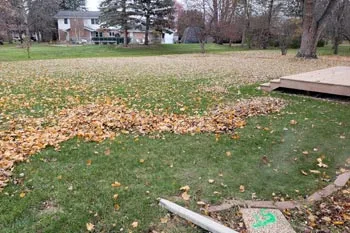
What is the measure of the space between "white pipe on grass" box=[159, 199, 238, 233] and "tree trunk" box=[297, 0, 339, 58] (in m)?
16.6

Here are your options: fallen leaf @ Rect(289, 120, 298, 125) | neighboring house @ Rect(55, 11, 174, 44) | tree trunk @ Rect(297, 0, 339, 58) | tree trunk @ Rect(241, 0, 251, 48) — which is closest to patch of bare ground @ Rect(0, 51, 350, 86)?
tree trunk @ Rect(297, 0, 339, 58)

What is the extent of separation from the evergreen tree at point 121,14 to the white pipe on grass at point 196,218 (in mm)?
27654

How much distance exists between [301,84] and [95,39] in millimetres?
37107

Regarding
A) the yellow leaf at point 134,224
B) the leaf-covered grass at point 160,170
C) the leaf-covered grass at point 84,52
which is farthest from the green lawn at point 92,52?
the yellow leaf at point 134,224

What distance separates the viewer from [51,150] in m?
3.78

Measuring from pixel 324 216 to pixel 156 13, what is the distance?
2858 cm

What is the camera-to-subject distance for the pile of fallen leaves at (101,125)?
3.89 m

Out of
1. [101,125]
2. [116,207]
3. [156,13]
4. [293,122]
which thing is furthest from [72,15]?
[116,207]

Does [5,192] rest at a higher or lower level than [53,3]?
lower

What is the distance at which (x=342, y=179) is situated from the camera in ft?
10.4

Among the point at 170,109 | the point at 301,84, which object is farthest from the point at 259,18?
the point at 170,109

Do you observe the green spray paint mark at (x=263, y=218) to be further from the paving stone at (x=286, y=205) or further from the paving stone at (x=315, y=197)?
the paving stone at (x=315, y=197)

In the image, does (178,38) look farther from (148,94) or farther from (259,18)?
(148,94)

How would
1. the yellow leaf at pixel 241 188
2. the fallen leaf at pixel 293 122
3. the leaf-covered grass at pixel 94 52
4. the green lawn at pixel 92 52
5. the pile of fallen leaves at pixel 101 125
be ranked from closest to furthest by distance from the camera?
the yellow leaf at pixel 241 188, the pile of fallen leaves at pixel 101 125, the fallen leaf at pixel 293 122, the leaf-covered grass at pixel 94 52, the green lawn at pixel 92 52
